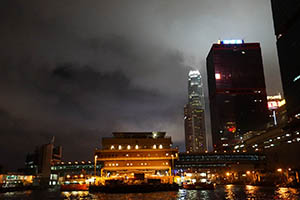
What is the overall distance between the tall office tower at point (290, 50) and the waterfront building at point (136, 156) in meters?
72.8

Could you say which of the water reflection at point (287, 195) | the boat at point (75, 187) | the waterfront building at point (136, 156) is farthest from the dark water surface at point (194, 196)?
the waterfront building at point (136, 156)

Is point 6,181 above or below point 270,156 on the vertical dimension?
below

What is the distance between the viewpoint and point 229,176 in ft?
523

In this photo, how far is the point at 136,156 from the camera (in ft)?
366

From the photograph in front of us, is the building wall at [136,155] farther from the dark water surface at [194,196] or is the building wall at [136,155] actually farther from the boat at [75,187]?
the dark water surface at [194,196]

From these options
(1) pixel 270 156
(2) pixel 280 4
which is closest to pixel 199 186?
(1) pixel 270 156

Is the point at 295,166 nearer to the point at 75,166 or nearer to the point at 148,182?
the point at 148,182

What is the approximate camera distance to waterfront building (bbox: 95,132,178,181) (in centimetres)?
11019

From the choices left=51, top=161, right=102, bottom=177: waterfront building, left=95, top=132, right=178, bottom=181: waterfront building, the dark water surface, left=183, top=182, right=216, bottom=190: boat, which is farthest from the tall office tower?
left=51, top=161, right=102, bottom=177: waterfront building

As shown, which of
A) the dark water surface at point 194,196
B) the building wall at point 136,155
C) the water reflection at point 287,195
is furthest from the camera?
the building wall at point 136,155

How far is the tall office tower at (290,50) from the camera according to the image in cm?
15175

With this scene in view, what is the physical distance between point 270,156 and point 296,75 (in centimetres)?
5911

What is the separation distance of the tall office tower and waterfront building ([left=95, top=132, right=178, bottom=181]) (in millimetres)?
72799

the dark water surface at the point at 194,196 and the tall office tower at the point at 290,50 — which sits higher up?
the tall office tower at the point at 290,50
